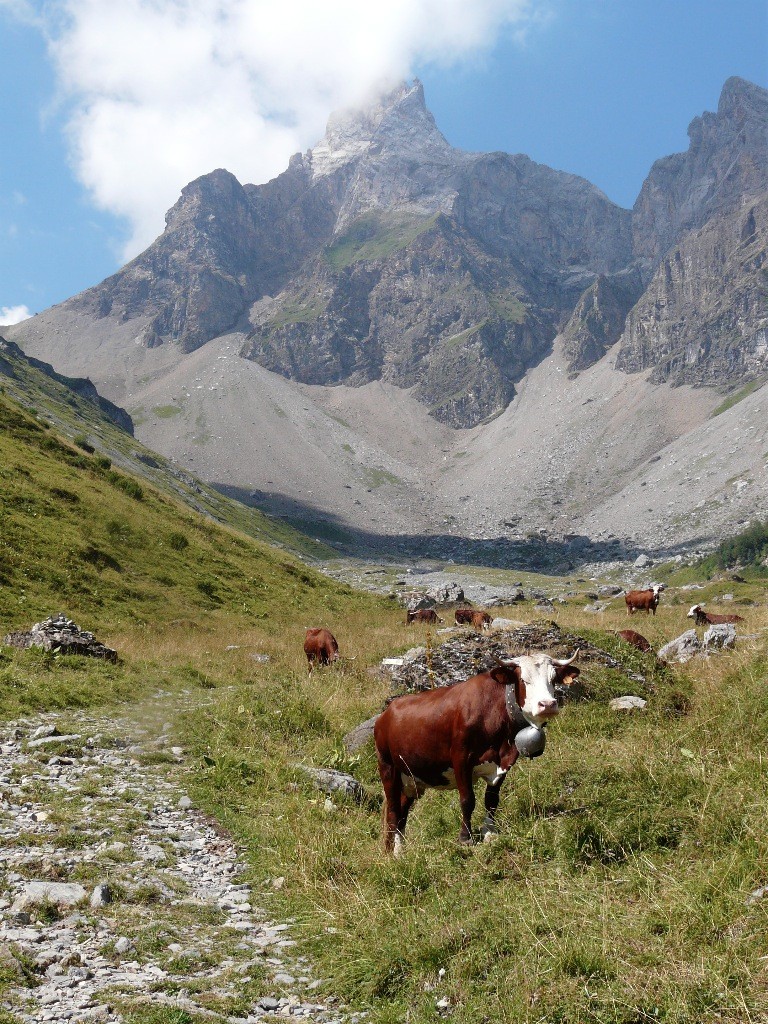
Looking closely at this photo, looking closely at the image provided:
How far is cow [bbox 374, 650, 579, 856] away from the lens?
8008mm

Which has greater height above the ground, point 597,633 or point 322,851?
point 597,633

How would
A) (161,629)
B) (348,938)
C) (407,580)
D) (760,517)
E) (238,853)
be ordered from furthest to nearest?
(760,517) < (407,580) < (161,629) < (238,853) < (348,938)

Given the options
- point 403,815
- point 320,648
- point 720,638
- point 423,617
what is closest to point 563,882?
point 403,815

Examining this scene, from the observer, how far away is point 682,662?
17484 millimetres

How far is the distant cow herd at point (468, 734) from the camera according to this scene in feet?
26.2

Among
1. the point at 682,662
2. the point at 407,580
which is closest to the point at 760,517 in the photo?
the point at 407,580

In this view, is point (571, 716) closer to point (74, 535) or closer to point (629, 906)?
point (629, 906)

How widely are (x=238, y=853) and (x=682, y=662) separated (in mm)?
12751

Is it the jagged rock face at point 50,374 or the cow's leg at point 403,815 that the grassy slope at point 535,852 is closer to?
the cow's leg at point 403,815

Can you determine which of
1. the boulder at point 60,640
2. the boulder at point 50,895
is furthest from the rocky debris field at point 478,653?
the boulder at point 50,895

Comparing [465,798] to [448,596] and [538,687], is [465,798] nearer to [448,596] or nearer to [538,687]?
[538,687]

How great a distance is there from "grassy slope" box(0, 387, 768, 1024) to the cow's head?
1.21 metres

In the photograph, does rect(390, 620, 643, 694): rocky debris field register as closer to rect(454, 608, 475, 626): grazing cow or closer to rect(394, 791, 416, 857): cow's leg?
rect(394, 791, 416, 857): cow's leg

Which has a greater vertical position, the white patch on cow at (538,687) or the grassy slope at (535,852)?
the white patch on cow at (538,687)
